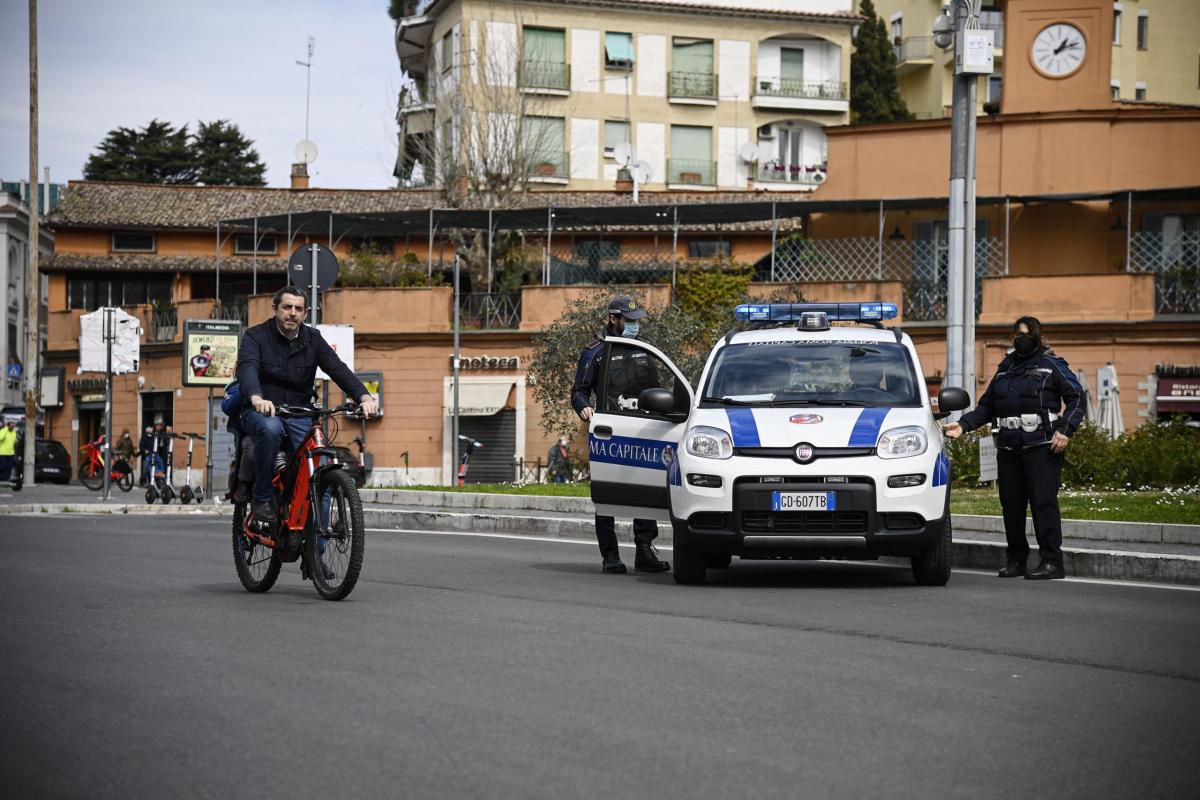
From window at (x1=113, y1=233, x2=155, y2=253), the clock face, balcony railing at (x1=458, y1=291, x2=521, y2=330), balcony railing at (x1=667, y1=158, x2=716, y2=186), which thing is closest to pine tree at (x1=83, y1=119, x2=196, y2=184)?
window at (x1=113, y1=233, x2=155, y2=253)

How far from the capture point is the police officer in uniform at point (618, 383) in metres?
13.1

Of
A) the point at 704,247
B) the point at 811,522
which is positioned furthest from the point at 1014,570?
the point at 704,247

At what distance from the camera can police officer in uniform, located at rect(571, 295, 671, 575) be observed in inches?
516

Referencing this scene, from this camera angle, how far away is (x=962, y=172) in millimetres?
22219

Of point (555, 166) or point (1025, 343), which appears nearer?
point (1025, 343)

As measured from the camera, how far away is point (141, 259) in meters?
59.2

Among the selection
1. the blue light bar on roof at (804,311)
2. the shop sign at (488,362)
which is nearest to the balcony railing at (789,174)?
the shop sign at (488,362)

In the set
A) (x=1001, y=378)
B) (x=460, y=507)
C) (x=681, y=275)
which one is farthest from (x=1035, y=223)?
(x=1001, y=378)

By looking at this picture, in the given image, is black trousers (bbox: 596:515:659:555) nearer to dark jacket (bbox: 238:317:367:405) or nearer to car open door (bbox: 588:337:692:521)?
car open door (bbox: 588:337:692:521)

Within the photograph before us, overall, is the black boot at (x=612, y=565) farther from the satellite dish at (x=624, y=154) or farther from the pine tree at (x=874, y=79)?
the pine tree at (x=874, y=79)

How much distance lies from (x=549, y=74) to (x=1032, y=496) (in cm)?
5502

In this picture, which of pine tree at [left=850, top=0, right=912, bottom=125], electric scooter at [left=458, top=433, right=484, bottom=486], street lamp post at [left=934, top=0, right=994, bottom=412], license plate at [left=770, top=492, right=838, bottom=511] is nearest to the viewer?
license plate at [left=770, top=492, right=838, bottom=511]

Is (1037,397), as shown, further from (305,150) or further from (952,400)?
(305,150)

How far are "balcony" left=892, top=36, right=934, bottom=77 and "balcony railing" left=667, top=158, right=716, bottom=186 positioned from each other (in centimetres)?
1419
